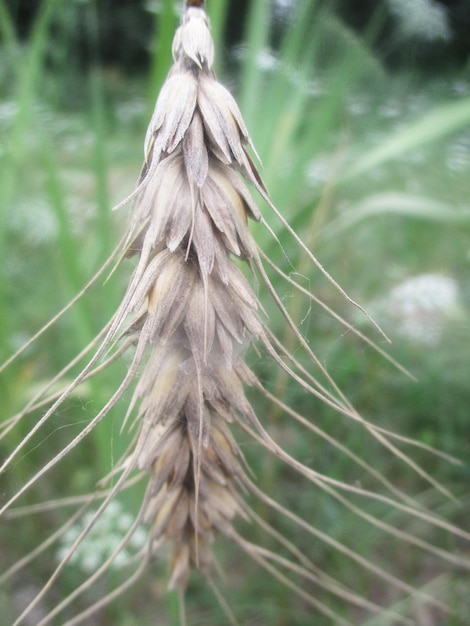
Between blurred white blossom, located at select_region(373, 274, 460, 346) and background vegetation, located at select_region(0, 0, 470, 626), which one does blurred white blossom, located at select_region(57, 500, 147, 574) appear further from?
blurred white blossom, located at select_region(373, 274, 460, 346)

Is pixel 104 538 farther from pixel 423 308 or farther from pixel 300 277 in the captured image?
pixel 423 308

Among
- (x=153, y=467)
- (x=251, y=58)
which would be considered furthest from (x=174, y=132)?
(x=251, y=58)

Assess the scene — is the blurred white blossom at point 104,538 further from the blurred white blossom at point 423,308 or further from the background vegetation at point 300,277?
the blurred white blossom at point 423,308

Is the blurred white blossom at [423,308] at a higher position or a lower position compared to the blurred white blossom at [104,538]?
higher

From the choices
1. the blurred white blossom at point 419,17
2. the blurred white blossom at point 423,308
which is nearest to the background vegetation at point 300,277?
the blurred white blossom at point 423,308

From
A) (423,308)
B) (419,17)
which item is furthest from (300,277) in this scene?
(419,17)

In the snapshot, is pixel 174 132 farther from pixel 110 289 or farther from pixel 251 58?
pixel 251 58

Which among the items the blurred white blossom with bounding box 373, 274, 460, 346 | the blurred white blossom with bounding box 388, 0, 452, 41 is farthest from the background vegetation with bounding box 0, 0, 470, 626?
the blurred white blossom with bounding box 388, 0, 452, 41

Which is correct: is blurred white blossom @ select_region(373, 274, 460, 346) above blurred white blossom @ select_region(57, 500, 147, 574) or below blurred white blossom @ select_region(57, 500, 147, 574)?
above

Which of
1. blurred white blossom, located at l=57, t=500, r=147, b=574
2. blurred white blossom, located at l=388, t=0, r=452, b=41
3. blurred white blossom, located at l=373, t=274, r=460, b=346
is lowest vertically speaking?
blurred white blossom, located at l=57, t=500, r=147, b=574
